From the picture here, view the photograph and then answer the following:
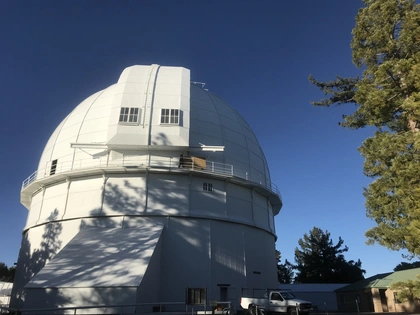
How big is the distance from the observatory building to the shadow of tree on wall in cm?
8

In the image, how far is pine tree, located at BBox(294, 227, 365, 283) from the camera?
4147 centimetres

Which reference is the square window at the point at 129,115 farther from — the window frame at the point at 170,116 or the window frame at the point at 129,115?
the window frame at the point at 170,116

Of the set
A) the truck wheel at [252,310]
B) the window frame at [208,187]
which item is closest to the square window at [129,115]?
the window frame at [208,187]

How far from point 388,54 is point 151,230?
13.8 m

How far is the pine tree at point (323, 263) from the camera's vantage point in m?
41.5

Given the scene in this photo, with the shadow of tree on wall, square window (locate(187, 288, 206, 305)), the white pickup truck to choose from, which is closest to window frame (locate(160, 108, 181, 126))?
the shadow of tree on wall

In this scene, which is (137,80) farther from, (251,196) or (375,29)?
(375,29)

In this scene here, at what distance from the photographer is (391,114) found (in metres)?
11.5

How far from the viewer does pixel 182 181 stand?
63.1ft

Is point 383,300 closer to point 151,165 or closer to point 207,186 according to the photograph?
point 207,186

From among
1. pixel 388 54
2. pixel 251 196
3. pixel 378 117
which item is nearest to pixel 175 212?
pixel 251 196

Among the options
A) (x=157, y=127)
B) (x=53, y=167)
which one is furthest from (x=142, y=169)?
(x=53, y=167)

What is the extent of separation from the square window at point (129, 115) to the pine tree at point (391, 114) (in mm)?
12177

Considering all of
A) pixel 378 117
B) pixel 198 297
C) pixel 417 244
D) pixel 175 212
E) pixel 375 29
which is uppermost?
pixel 375 29
